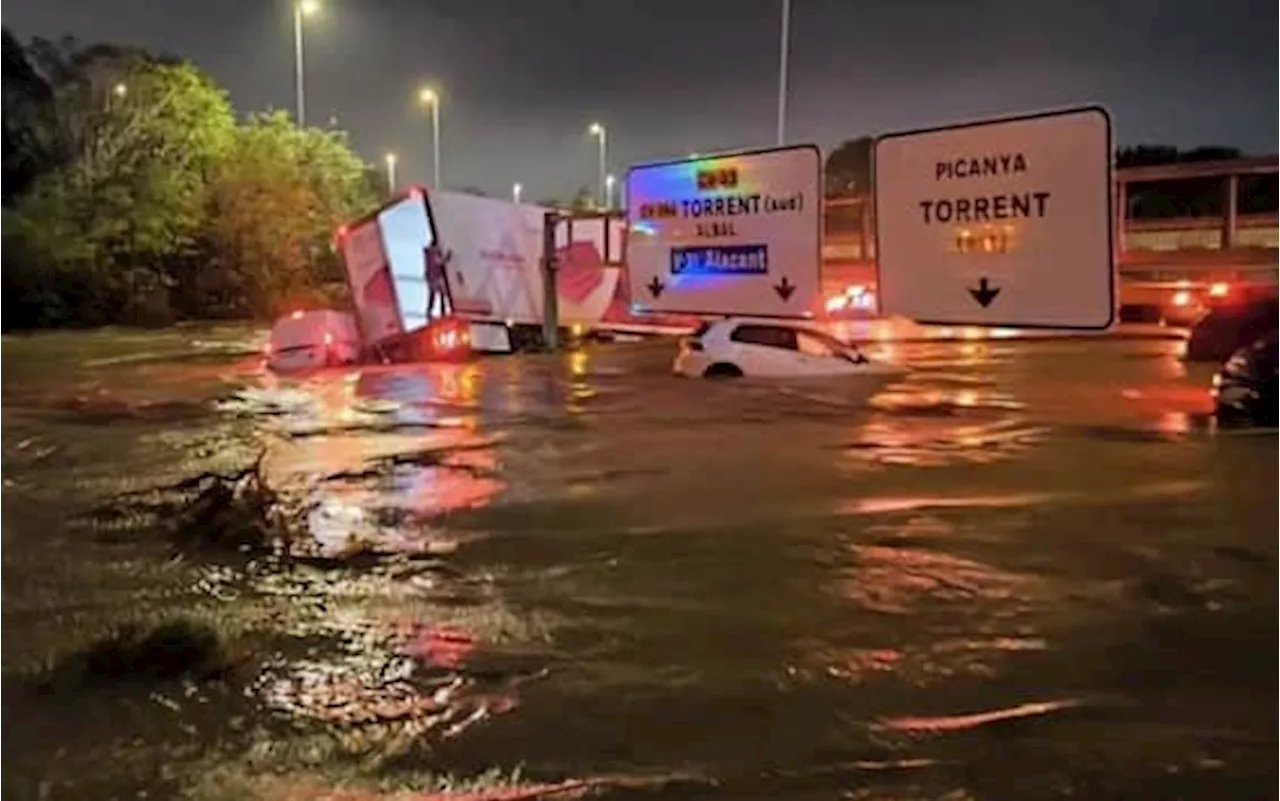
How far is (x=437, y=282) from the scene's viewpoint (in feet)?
108

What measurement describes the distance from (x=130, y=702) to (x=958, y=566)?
5450mm

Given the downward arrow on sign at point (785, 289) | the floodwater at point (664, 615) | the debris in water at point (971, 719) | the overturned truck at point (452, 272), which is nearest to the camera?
the floodwater at point (664, 615)

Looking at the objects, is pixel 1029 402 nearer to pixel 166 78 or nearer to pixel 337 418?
pixel 337 418

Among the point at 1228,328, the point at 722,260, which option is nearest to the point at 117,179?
the point at 1228,328

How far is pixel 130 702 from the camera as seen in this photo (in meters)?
7.44

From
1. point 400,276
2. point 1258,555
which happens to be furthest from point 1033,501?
point 400,276

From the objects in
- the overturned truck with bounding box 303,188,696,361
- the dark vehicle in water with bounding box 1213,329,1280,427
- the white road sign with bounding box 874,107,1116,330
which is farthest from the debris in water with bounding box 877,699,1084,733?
the overturned truck with bounding box 303,188,696,361

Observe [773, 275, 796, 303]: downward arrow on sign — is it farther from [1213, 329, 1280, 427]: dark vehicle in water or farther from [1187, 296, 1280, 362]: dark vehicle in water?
[1187, 296, 1280, 362]: dark vehicle in water

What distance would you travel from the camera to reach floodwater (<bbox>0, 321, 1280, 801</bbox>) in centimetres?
652

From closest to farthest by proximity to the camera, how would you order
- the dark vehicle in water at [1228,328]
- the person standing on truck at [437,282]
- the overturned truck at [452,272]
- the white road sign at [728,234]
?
the white road sign at [728,234] → the dark vehicle in water at [1228,328] → the person standing on truck at [437,282] → the overturned truck at [452,272]

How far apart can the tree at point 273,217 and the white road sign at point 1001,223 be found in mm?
50276

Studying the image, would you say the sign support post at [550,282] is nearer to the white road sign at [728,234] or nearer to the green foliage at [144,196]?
the white road sign at [728,234]

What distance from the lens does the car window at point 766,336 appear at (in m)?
27.2

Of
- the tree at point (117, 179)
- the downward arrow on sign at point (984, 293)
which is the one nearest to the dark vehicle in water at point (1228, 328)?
the downward arrow on sign at point (984, 293)
